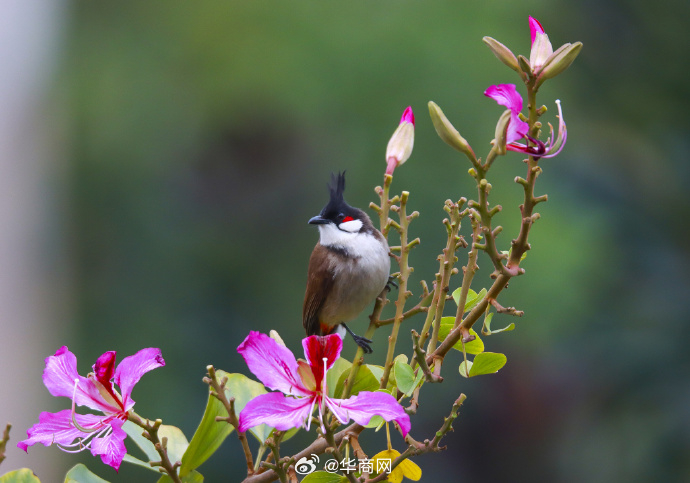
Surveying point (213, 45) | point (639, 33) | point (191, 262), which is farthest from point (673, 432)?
point (213, 45)

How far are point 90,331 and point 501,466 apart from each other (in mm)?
2269

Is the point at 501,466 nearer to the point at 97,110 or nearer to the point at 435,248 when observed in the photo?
the point at 435,248

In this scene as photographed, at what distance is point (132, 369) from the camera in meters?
0.46

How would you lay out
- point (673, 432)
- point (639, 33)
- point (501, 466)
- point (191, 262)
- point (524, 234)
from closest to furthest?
point (524, 234)
point (673, 432)
point (639, 33)
point (501, 466)
point (191, 262)

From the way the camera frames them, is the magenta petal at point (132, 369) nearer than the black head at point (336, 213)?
Yes

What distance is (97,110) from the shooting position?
163 inches

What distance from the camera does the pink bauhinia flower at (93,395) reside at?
0.45 metres

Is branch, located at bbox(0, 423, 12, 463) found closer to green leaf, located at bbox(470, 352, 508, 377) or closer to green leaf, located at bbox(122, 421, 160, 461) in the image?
green leaf, located at bbox(122, 421, 160, 461)

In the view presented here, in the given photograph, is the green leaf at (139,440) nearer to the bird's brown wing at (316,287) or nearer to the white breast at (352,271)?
the white breast at (352,271)

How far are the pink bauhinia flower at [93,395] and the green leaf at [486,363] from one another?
0.70 ft

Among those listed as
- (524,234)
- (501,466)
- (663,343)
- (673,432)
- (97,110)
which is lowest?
(501,466)

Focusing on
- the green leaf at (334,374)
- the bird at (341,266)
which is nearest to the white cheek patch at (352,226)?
the bird at (341,266)

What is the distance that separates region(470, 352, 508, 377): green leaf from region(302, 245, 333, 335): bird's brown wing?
75 centimetres

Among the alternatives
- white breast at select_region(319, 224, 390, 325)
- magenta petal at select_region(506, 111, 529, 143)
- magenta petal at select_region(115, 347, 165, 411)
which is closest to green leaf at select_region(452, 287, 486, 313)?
magenta petal at select_region(506, 111, 529, 143)
